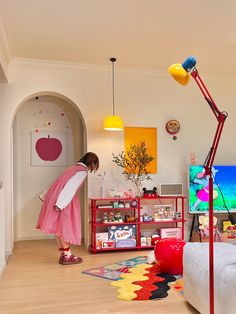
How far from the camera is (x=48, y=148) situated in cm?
563

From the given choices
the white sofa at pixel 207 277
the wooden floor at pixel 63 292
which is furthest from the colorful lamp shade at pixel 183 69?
the wooden floor at pixel 63 292

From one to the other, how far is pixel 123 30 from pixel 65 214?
221cm

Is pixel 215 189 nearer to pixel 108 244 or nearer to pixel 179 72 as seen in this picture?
pixel 108 244

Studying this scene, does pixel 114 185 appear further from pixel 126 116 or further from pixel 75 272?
pixel 75 272

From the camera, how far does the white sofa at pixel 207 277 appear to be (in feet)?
6.52

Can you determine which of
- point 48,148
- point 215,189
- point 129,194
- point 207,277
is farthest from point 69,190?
point 215,189

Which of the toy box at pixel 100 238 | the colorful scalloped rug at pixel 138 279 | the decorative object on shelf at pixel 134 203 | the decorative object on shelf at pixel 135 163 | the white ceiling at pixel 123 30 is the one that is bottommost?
the colorful scalloped rug at pixel 138 279

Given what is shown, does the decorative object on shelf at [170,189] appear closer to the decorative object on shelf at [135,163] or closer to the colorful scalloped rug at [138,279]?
the decorative object on shelf at [135,163]

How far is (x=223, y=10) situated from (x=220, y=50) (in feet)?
3.50

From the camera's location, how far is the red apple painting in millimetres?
5594

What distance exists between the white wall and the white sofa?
7.56ft

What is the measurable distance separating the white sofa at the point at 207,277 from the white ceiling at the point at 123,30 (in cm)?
217

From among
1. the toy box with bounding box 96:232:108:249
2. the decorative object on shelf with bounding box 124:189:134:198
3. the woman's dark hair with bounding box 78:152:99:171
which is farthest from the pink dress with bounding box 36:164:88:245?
the decorative object on shelf with bounding box 124:189:134:198

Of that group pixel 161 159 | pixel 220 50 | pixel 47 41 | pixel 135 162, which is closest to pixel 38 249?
pixel 135 162
